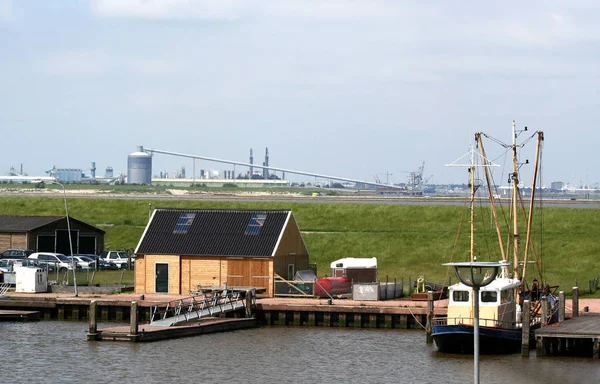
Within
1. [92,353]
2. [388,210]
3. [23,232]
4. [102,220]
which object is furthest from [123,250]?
[92,353]

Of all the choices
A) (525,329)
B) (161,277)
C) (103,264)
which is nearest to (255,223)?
(161,277)

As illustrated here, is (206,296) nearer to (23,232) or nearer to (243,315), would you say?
(243,315)

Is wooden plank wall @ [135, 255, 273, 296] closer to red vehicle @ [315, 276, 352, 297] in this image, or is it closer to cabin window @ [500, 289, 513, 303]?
red vehicle @ [315, 276, 352, 297]

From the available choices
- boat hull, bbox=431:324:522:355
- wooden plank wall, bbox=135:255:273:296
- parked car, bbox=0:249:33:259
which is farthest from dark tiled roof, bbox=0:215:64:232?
boat hull, bbox=431:324:522:355

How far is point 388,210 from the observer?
11025 centimetres

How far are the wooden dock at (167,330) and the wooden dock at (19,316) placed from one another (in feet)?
27.0

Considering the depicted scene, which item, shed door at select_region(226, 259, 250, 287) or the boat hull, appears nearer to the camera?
the boat hull

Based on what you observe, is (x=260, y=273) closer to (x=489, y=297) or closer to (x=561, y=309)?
(x=489, y=297)

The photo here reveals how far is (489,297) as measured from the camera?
51.6 m

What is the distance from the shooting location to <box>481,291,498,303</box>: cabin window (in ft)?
169

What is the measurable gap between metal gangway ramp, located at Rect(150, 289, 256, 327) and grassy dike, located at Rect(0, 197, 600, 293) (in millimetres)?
17383

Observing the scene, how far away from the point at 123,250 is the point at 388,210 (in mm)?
29801

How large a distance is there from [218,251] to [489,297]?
20022 mm

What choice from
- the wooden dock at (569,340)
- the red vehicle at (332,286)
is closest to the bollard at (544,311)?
the wooden dock at (569,340)
